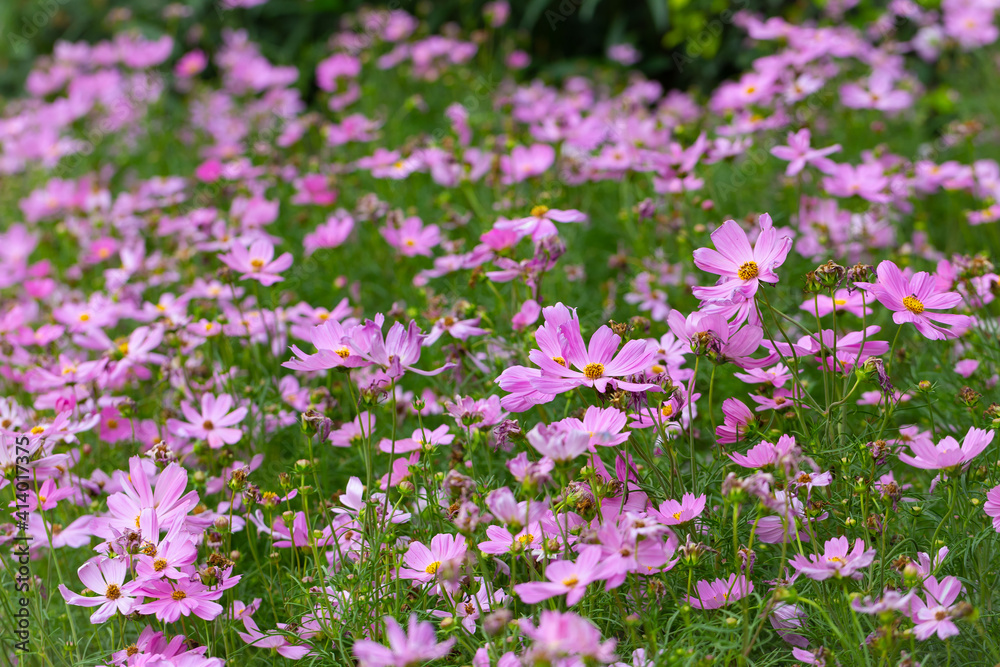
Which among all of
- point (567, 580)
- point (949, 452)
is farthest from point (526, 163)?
point (567, 580)

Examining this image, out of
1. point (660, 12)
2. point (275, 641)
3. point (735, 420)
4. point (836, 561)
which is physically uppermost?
point (660, 12)

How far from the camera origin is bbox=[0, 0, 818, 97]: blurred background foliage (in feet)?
13.3

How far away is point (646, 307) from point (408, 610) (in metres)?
1.05

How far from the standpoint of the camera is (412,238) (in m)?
2.34

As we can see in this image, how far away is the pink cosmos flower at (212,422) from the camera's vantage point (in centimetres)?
171

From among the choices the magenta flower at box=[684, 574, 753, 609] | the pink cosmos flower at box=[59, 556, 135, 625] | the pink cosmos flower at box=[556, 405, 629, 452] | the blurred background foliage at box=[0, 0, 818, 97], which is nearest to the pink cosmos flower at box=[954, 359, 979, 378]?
the magenta flower at box=[684, 574, 753, 609]

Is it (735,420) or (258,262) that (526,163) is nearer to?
(258,262)

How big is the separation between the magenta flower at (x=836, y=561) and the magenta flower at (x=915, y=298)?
1.09ft

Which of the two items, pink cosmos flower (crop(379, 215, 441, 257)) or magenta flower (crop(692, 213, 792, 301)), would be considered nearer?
magenta flower (crop(692, 213, 792, 301))

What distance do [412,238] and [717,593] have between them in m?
1.36

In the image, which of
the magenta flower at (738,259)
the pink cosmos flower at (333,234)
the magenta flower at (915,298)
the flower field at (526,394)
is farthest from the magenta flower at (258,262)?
the magenta flower at (915,298)

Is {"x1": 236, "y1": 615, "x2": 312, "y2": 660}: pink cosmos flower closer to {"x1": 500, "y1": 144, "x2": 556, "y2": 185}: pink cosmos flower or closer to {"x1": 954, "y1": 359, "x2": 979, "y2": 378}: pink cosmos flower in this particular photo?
{"x1": 954, "y1": 359, "x2": 979, "y2": 378}: pink cosmos flower

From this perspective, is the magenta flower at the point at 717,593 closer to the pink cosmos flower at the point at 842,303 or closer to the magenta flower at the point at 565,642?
the magenta flower at the point at 565,642

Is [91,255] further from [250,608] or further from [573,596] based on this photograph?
[573,596]
